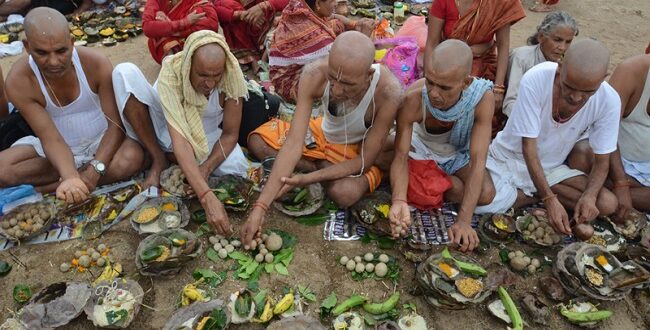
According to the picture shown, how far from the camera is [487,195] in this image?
129 inches

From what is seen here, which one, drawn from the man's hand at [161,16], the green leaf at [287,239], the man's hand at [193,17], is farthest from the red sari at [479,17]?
the man's hand at [161,16]

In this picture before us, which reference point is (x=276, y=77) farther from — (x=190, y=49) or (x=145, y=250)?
(x=145, y=250)

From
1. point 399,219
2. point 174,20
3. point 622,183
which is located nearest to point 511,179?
point 622,183

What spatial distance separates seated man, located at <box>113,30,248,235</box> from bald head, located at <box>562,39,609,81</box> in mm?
2112

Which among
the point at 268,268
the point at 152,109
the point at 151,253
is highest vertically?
the point at 152,109

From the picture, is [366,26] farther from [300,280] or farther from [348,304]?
[348,304]

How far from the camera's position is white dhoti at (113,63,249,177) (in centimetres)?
331

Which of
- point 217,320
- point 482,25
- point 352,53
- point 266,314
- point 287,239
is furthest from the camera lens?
point 482,25

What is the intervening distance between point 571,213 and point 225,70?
2.66 metres

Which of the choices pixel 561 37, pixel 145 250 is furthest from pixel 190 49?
pixel 561 37

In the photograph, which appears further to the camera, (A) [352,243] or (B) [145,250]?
(A) [352,243]

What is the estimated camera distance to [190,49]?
301 centimetres

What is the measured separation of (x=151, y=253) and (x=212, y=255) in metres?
0.38

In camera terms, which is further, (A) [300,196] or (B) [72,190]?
(A) [300,196]
